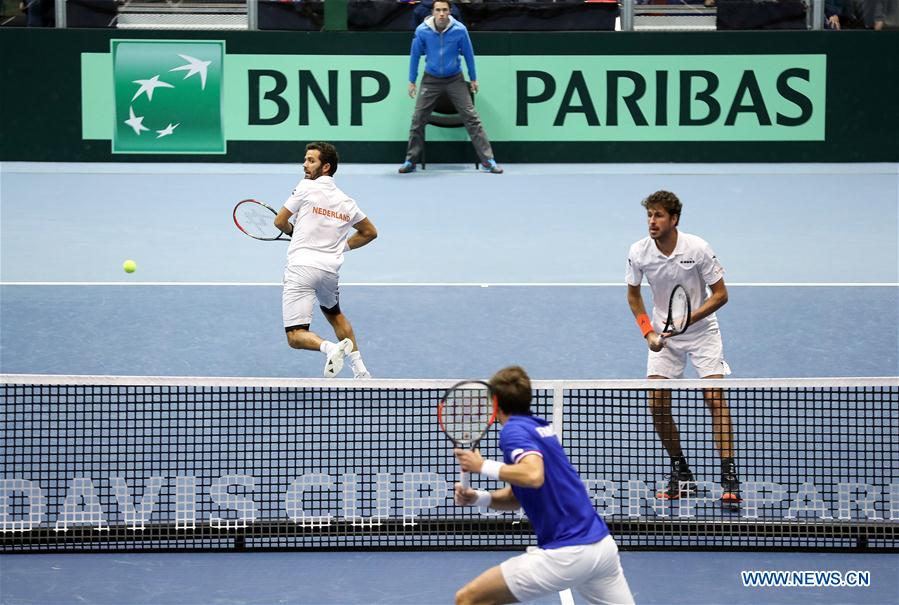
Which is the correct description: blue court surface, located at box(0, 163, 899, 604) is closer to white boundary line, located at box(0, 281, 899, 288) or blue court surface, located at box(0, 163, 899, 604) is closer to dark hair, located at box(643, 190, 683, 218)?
white boundary line, located at box(0, 281, 899, 288)

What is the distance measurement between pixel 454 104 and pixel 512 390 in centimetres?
1334

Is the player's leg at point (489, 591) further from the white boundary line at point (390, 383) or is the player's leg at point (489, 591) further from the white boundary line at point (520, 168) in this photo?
the white boundary line at point (520, 168)

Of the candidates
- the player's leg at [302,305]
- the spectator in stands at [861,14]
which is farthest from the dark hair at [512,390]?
the spectator in stands at [861,14]

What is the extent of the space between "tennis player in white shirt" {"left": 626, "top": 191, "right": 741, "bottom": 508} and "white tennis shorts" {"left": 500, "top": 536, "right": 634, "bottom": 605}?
6.65ft

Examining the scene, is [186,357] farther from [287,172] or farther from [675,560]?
[287,172]

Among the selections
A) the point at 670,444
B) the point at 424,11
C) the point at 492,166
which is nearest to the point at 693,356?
the point at 670,444

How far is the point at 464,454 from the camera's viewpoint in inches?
186

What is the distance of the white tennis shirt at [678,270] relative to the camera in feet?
23.6

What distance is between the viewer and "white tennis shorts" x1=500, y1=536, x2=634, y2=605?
15.5 feet

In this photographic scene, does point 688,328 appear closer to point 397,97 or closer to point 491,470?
point 491,470

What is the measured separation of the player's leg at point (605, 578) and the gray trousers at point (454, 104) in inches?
527

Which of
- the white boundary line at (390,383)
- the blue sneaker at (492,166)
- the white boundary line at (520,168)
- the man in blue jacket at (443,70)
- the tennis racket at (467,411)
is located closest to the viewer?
the tennis racket at (467,411)

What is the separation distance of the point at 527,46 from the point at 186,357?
10.3 meters

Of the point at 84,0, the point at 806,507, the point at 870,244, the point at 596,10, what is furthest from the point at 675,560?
the point at 84,0
